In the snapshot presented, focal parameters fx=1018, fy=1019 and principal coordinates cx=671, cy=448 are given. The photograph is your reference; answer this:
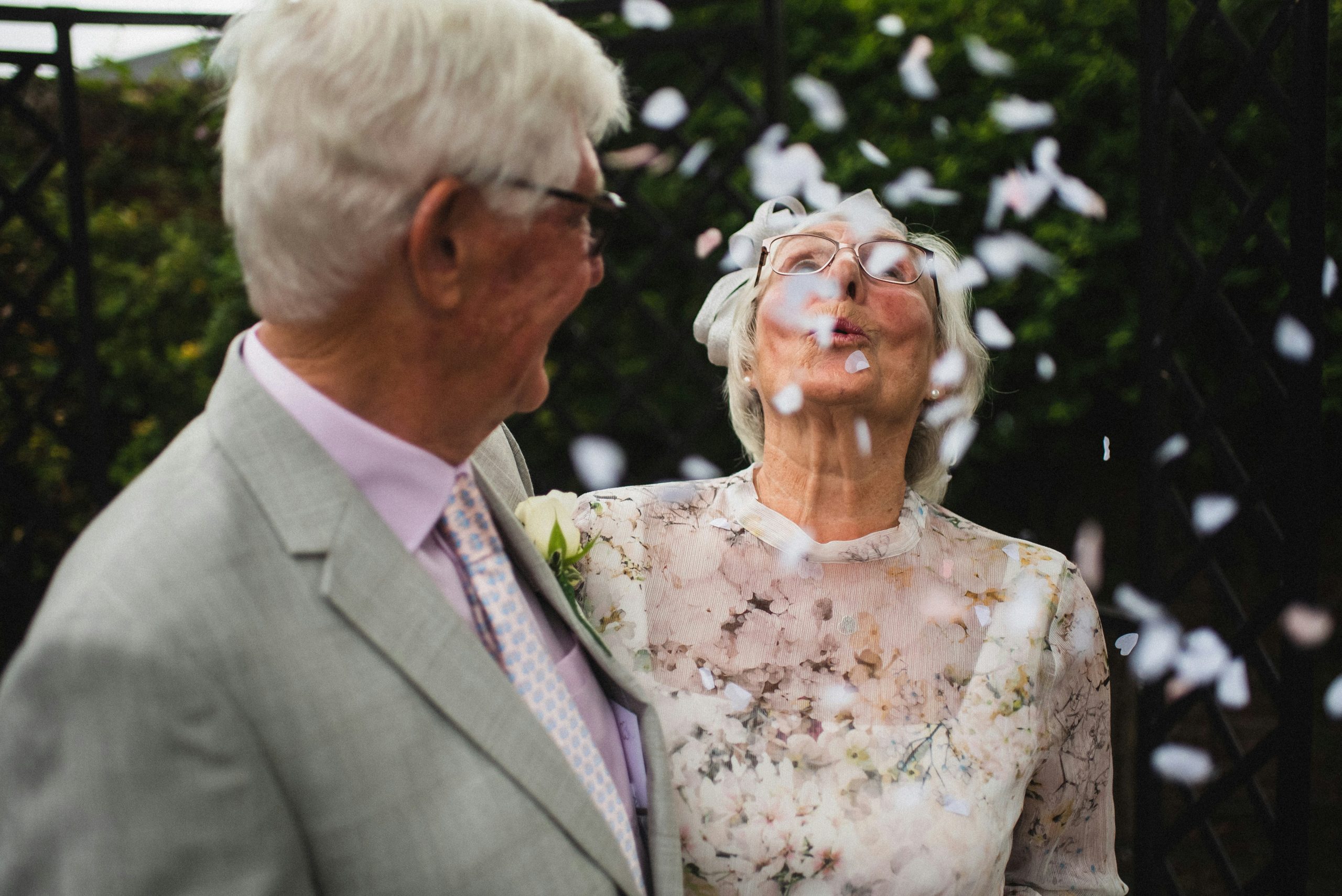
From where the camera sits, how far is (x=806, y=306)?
209 cm

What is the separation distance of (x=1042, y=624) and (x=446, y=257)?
4.38ft

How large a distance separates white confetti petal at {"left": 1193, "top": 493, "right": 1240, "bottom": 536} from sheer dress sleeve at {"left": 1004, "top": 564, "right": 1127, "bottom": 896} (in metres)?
1.30

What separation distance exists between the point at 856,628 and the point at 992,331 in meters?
2.67

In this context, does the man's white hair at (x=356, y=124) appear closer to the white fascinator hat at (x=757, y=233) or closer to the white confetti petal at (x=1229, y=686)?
the white fascinator hat at (x=757, y=233)

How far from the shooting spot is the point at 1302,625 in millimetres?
2670

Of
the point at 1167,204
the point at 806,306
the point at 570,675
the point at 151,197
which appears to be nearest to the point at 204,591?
the point at 570,675

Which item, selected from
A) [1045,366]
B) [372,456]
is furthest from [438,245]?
[1045,366]

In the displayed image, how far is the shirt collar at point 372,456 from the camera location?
1.19m

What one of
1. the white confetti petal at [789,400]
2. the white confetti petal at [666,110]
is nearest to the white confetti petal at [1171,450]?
the white confetti petal at [789,400]

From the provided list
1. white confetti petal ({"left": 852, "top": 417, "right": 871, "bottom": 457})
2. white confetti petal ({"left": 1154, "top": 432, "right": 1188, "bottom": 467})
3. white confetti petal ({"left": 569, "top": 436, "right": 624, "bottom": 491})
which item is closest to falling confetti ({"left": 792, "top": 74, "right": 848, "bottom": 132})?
white confetti petal ({"left": 569, "top": 436, "right": 624, "bottom": 491})

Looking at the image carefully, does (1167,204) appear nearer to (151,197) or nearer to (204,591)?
(204,591)

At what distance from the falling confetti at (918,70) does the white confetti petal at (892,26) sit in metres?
0.08

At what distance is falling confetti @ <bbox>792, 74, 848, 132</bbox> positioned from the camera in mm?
4492

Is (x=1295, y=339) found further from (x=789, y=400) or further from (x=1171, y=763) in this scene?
(x=789, y=400)
